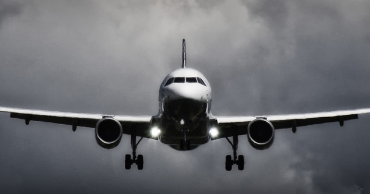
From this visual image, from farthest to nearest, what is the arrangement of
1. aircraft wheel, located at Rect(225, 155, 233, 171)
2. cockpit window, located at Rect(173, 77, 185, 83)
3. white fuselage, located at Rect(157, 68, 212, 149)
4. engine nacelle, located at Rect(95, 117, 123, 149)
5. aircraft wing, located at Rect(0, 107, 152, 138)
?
aircraft wheel, located at Rect(225, 155, 233, 171) < aircraft wing, located at Rect(0, 107, 152, 138) < engine nacelle, located at Rect(95, 117, 123, 149) < cockpit window, located at Rect(173, 77, 185, 83) < white fuselage, located at Rect(157, 68, 212, 149)

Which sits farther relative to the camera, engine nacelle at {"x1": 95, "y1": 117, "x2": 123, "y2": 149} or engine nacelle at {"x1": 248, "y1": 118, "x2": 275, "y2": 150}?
engine nacelle at {"x1": 248, "y1": 118, "x2": 275, "y2": 150}

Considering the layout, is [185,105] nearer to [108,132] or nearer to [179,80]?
[179,80]

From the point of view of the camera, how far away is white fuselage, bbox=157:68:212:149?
2767 centimetres

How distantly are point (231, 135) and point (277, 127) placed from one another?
2990 millimetres

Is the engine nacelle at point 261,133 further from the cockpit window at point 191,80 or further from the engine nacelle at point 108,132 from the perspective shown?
the engine nacelle at point 108,132

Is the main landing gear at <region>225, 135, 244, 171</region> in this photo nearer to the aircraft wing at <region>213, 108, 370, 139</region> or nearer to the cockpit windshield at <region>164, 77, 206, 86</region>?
the aircraft wing at <region>213, 108, 370, 139</region>

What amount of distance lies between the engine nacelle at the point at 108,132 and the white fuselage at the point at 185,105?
7.59 ft

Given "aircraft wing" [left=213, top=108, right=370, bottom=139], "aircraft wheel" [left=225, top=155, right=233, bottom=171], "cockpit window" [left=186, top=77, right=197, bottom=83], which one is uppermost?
"cockpit window" [left=186, top=77, right=197, bottom=83]

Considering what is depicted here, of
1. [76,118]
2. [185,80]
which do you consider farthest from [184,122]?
[76,118]

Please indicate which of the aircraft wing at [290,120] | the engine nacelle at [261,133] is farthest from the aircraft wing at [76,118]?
the engine nacelle at [261,133]

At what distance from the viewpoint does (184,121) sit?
2866 centimetres

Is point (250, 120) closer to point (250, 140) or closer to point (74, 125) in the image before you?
point (250, 140)

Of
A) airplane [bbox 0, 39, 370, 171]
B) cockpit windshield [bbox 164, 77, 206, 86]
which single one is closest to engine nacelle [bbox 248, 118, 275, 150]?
airplane [bbox 0, 39, 370, 171]

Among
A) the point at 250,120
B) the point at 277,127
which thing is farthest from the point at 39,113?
the point at 277,127
